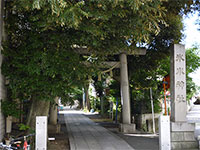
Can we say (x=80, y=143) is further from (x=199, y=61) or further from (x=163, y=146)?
(x=199, y=61)

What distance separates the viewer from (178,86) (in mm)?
8078

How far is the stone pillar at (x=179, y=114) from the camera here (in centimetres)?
798

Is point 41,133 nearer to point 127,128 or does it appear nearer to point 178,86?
point 178,86

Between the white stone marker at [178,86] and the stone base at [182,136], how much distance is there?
21 cm

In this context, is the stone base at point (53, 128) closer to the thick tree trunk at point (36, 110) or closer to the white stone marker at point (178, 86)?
the thick tree trunk at point (36, 110)

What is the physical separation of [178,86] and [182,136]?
1.72 metres

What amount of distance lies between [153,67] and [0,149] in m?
11.0

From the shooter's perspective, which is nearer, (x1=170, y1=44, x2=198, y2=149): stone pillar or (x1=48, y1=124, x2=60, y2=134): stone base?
(x1=170, y1=44, x2=198, y2=149): stone pillar

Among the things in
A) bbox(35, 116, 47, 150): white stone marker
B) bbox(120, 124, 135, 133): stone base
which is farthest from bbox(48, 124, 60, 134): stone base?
bbox(35, 116, 47, 150): white stone marker

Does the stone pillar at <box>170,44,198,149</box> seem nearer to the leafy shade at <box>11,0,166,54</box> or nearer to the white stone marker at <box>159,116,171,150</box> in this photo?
the leafy shade at <box>11,0,166,54</box>

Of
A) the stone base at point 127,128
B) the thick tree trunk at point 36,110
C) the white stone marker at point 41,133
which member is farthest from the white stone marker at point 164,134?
the stone base at point 127,128

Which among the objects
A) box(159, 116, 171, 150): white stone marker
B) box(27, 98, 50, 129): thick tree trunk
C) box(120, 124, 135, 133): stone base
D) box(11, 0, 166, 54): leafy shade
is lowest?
box(120, 124, 135, 133): stone base

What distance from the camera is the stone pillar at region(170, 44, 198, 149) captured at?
26.2 ft

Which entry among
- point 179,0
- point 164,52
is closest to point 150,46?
point 164,52
